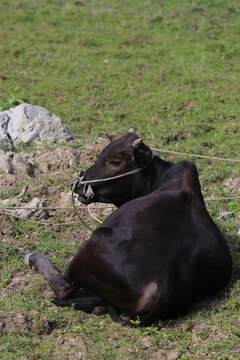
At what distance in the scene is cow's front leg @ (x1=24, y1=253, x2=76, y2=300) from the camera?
15.8 ft

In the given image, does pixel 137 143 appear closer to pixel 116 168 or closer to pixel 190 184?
pixel 116 168

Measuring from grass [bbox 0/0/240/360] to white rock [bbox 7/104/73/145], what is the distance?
347 millimetres

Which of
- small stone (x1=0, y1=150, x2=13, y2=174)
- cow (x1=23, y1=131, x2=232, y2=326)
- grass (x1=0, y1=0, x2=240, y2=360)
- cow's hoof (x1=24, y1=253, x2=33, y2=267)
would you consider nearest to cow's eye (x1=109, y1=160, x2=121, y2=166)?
cow (x1=23, y1=131, x2=232, y2=326)

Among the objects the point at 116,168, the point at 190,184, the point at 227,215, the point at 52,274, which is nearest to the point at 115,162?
the point at 116,168

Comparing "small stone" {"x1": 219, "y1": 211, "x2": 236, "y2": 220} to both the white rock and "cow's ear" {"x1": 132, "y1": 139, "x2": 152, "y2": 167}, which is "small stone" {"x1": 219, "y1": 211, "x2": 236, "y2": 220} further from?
the white rock

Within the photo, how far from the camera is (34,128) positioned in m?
8.73

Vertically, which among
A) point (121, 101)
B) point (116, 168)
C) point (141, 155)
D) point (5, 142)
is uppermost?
point (141, 155)

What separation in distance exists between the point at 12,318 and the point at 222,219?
9.70 feet

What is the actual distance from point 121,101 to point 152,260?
21.6 feet

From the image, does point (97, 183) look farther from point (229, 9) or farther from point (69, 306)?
point (229, 9)

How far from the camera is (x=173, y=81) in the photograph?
11.1 meters

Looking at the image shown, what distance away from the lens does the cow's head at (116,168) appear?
17.5ft

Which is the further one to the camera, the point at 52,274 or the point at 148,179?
the point at 148,179

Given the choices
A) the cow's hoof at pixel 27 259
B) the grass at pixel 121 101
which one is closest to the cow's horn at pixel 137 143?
the grass at pixel 121 101
